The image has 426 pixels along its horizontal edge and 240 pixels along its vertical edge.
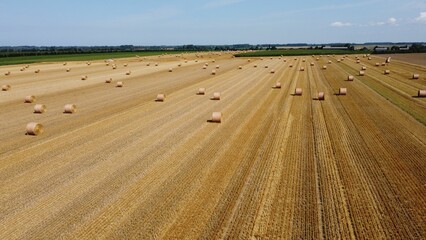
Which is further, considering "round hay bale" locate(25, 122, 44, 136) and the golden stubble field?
"round hay bale" locate(25, 122, 44, 136)

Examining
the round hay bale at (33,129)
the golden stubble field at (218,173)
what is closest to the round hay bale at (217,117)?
the golden stubble field at (218,173)

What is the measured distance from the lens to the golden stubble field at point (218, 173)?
7922 mm

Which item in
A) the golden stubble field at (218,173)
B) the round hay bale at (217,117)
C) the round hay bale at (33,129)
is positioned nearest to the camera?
the golden stubble field at (218,173)

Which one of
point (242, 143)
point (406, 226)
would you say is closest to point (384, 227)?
point (406, 226)

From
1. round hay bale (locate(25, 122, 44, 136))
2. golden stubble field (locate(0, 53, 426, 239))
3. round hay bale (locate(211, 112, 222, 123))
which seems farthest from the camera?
round hay bale (locate(211, 112, 222, 123))

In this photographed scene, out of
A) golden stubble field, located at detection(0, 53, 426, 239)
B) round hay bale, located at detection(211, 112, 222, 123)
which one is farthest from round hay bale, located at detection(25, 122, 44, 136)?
round hay bale, located at detection(211, 112, 222, 123)

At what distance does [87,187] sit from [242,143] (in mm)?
5736

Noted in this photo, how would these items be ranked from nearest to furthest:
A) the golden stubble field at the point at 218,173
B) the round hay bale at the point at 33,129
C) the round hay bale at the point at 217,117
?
1. the golden stubble field at the point at 218,173
2. the round hay bale at the point at 33,129
3. the round hay bale at the point at 217,117

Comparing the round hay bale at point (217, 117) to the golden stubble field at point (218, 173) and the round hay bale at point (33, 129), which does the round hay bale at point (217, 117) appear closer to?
the golden stubble field at point (218, 173)

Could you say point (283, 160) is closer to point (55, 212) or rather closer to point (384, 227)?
point (384, 227)

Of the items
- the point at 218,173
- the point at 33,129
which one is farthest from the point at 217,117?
the point at 33,129

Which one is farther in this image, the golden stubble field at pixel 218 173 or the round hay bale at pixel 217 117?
the round hay bale at pixel 217 117

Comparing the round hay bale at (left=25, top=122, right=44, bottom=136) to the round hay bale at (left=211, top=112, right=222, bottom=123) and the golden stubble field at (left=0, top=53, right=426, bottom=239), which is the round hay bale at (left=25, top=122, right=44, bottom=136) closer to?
the golden stubble field at (left=0, top=53, right=426, bottom=239)

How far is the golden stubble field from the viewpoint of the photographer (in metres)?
7.92
